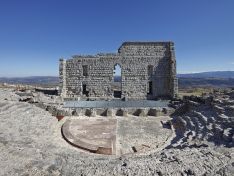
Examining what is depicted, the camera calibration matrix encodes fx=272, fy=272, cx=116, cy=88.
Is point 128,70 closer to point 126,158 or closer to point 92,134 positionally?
point 92,134

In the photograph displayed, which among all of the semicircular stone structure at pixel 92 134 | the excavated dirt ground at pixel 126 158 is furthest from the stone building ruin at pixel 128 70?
the excavated dirt ground at pixel 126 158

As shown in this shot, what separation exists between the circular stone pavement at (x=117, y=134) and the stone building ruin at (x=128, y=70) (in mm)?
8441

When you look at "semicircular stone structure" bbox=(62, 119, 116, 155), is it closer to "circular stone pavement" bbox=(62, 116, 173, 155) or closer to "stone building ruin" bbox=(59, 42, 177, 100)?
"circular stone pavement" bbox=(62, 116, 173, 155)

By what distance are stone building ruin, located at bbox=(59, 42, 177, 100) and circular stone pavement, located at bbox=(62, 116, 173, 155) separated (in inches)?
332

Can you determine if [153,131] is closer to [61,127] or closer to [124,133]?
[124,133]

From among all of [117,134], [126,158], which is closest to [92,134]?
[117,134]

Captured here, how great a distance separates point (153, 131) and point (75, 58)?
47.6 feet

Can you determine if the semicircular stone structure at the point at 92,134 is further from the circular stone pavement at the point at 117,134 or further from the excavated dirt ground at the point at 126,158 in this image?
the excavated dirt ground at the point at 126,158

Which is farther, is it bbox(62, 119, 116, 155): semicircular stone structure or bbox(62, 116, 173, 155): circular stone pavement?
bbox(62, 116, 173, 155): circular stone pavement

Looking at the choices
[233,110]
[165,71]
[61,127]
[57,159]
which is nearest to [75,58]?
[165,71]

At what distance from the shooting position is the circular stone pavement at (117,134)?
12.7 m

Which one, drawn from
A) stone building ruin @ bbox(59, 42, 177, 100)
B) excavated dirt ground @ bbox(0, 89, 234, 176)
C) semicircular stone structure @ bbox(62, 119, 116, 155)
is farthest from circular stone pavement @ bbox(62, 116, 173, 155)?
stone building ruin @ bbox(59, 42, 177, 100)

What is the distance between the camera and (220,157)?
8.45 m

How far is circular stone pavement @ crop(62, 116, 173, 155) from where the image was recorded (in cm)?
1273
